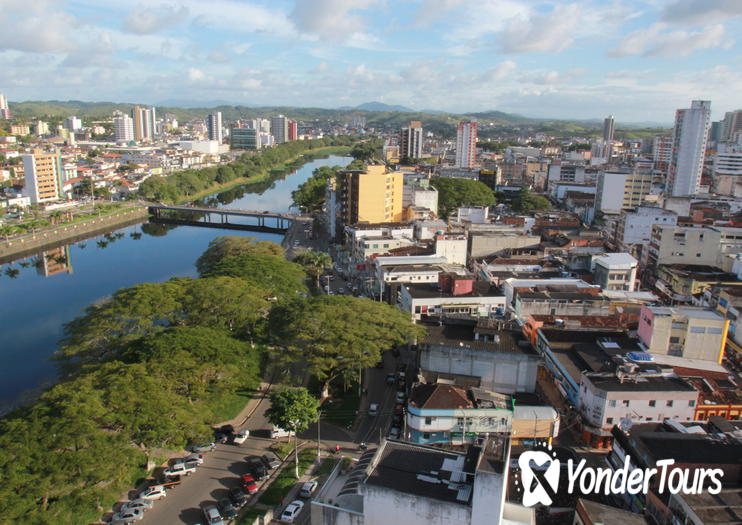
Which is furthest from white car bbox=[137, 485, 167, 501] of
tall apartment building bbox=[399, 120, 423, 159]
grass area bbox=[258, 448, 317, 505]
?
tall apartment building bbox=[399, 120, 423, 159]

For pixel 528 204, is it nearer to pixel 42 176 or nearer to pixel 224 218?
pixel 224 218

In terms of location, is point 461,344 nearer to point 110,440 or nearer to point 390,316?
point 390,316

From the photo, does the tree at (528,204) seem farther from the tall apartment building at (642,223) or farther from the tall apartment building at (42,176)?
the tall apartment building at (42,176)

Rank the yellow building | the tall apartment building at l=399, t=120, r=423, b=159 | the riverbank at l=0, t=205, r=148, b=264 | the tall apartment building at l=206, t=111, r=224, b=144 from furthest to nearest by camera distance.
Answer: the tall apartment building at l=206, t=111, r=224, b=144
the tall apartment building at l=399, t=120, r=423, b=159
the riverbank at l=0, t=205, r=148, b=264
the yellow building

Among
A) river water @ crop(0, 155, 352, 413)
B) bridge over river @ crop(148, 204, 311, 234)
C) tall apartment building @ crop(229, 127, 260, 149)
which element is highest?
tall apartment building @ crop(229, 127, 260, 149)

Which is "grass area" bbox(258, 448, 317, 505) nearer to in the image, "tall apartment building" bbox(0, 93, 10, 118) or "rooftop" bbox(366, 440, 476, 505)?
"rooftop" bbox(366, 440, 476, 505)

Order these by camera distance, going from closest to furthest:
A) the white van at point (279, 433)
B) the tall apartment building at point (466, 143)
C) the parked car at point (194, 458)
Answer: the parked car at point (194, 458) < the white van at point (279, 433) < the tall apartment building at point (466, 143)

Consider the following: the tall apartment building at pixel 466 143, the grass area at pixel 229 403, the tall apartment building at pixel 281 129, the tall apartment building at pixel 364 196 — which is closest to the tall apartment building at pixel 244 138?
the tall apartment building at pixel 281 129
